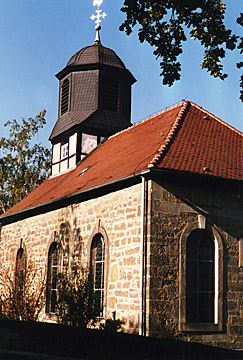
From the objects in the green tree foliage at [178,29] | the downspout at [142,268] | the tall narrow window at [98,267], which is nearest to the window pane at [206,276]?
the downspout at [142,268]

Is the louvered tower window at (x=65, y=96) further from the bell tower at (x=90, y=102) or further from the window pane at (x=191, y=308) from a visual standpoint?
the window pane at (x=191, y=308)

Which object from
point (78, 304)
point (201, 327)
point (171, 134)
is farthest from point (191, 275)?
point (171, 134)

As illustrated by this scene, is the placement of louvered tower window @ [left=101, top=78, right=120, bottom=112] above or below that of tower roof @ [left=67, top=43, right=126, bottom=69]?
below

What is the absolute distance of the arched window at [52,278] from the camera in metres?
17.3

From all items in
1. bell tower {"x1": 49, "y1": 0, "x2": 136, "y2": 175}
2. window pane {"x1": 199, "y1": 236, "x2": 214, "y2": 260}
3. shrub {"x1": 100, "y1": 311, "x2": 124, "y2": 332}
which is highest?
bell tower {"x1": 49, "y1": 0, "x2": 136, "y2": 175}

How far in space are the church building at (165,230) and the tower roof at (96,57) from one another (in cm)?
601

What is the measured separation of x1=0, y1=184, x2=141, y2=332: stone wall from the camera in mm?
12609

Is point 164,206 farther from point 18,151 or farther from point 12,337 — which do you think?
point 18,151

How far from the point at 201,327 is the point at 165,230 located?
2391 millimetres

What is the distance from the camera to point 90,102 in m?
22.2

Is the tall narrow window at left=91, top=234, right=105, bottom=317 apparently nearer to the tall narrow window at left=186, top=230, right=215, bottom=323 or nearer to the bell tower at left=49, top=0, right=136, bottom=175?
the tall narrow window at left=186, top=230, right=215, bottom=323

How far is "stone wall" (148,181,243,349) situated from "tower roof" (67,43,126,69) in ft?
36.3

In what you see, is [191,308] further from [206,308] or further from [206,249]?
[206,249]

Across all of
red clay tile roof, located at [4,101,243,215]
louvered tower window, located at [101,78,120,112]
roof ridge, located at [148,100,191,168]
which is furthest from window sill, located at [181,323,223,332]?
louvered tower window, located at [101,78,120,112]
